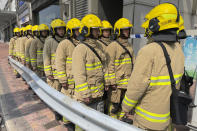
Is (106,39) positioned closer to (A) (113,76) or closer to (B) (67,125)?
(A) (113,76)

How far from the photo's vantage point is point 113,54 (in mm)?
3010

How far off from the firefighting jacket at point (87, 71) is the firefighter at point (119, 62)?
52 centimetres

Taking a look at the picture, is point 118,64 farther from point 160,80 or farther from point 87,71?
point 160,80

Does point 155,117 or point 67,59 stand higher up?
point 67,59

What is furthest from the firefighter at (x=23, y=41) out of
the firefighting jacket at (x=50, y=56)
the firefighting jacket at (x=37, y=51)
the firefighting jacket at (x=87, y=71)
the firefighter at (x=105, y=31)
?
the firefighting jacket at (x=87, y=71)

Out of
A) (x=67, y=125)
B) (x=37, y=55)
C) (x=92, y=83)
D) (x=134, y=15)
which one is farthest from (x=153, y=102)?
(x=134, y=15)

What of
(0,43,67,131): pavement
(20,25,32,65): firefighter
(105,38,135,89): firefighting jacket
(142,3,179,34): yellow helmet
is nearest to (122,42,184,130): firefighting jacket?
(142,3,179,34): yellow helmet

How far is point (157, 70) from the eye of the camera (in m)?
1.53

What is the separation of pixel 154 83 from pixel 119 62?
152 centimetres

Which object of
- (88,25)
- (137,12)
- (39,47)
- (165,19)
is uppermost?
(137,12)

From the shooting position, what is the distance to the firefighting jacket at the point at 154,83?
5.01ft

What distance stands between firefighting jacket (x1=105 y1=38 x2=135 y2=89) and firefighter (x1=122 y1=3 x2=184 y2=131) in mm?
1307

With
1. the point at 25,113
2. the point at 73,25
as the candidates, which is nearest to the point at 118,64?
the point at 73,25

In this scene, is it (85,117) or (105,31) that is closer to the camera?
(85,117)
